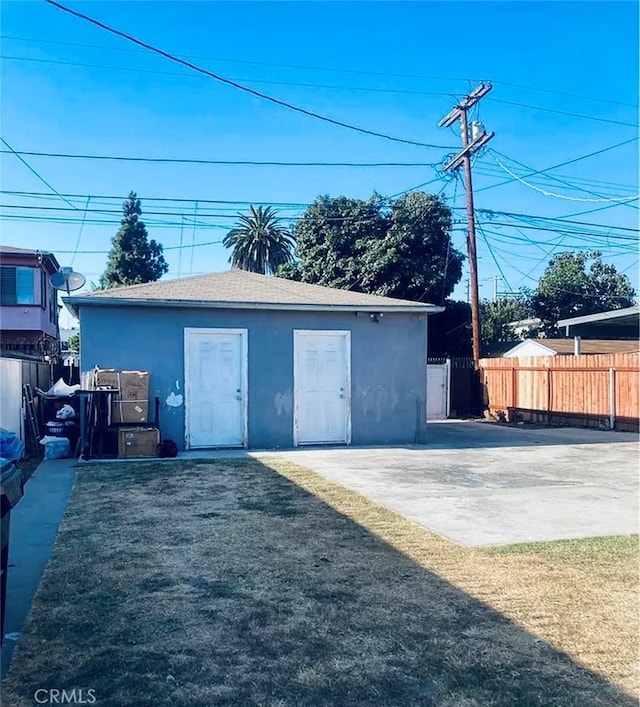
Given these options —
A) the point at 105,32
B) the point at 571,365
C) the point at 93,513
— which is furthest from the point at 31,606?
the point at 571,365

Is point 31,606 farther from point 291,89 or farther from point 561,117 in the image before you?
point 561,117

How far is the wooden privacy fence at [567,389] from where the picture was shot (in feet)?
49.5

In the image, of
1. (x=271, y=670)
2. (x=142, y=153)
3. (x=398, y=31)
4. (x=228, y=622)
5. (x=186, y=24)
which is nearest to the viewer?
(x=271, y=670)

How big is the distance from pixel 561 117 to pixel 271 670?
1618 cm

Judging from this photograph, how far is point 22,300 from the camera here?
21.8m

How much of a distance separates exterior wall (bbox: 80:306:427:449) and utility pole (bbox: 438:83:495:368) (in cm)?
746

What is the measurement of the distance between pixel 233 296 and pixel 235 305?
17.1 inches

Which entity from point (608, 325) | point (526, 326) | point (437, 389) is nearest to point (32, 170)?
point (437, 389)

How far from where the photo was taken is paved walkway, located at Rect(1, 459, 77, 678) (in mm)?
3551

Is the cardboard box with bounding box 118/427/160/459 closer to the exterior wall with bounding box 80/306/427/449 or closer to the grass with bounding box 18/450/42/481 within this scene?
the exterior wall with bounding box 80/306/427/449

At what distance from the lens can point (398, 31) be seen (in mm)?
10289

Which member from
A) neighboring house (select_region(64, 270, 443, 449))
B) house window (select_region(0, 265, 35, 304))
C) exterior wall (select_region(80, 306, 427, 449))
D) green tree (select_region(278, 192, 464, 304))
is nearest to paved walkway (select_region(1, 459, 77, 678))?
exterior wall (select_region(80, 306, 427, 449))

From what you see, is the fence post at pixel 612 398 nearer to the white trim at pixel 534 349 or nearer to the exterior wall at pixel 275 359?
the exterior wall at pixel 275 359

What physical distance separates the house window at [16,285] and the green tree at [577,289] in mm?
23919
